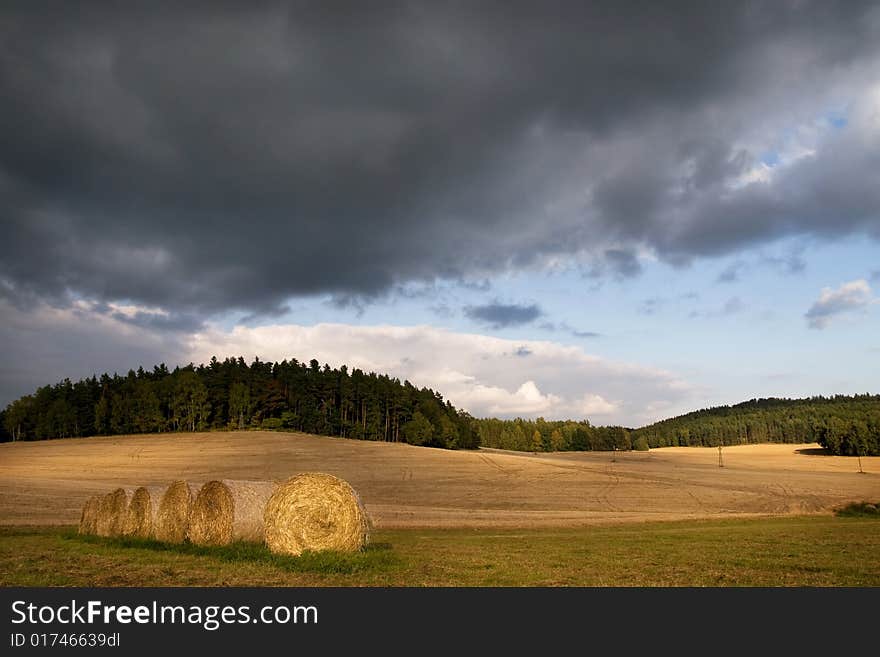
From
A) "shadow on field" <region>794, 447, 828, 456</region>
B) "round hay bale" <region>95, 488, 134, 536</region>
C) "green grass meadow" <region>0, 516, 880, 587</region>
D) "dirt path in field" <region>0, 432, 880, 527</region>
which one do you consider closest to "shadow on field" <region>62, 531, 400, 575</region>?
"green grass meadow" <region>0, 516, 880, 587</region>

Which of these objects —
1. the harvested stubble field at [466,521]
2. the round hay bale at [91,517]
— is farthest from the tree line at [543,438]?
the round hay bale at [91,517]

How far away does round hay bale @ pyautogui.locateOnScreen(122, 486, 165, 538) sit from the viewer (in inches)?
846

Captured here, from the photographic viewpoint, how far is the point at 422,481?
5444 centimetres

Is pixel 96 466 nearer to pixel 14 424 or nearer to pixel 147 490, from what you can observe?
pixel 147 490

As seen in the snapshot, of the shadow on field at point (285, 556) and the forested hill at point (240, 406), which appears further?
the forested hill at point (240, 406)

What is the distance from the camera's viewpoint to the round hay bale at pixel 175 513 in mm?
20516

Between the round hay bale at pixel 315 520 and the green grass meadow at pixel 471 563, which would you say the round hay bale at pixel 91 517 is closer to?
the green grass meadow at pixel 471 563

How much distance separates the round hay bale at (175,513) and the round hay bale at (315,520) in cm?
377

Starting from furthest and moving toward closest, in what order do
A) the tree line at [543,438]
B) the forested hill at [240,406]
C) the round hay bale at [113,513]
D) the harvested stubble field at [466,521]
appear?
the tree line at [543,438], the forested hill at [240,406], the round hay bale at [113,513], the harvested stubble field at [466,521]

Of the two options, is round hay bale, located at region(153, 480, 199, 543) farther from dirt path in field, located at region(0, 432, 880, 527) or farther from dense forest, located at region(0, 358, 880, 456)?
dense forest, located at region(0, 358, 880, 456)

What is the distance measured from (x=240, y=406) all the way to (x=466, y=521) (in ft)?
259

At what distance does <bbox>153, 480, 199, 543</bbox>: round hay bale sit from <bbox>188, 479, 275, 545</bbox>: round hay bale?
41cm
